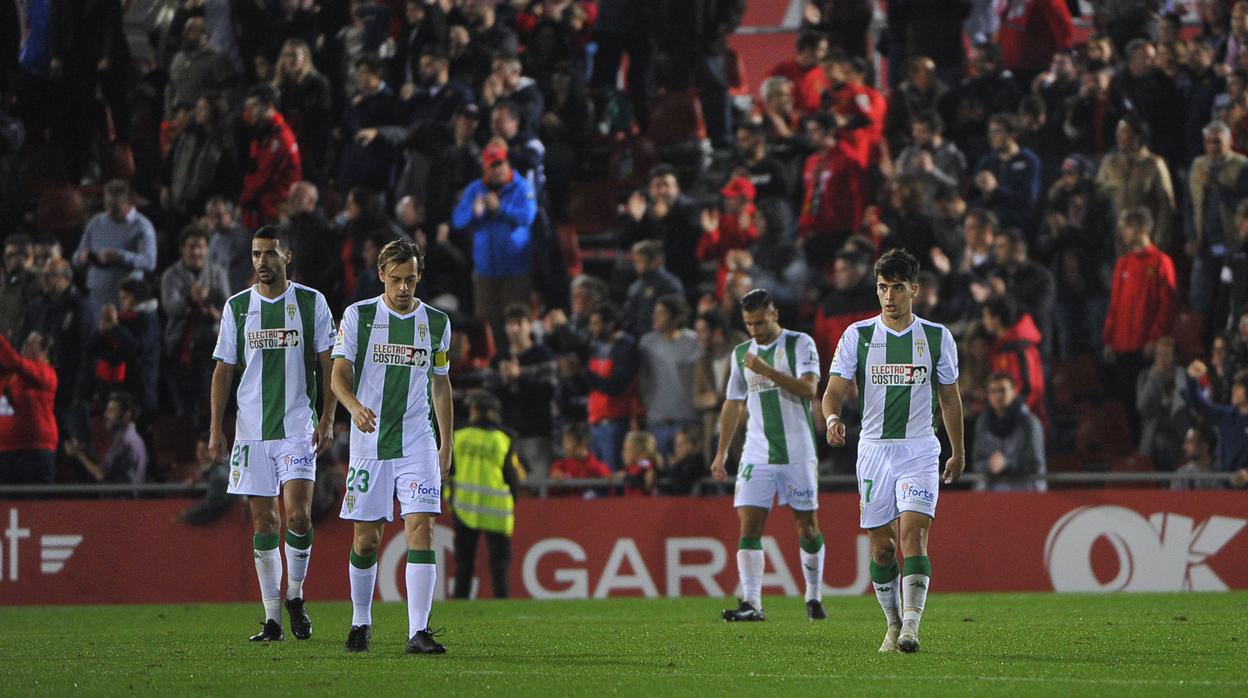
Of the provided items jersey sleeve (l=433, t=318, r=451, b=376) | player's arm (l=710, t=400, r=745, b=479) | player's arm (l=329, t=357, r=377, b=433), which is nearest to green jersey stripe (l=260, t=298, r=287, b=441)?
player's arm (l=329, t=357, r=377, b=433)

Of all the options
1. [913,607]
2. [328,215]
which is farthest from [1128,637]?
[328,215]

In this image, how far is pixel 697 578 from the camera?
59.4 ft

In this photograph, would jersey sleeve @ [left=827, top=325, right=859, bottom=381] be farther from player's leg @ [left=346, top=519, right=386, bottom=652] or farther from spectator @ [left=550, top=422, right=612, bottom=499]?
spectator @ [left=550, top=422, right=612, bottom=499]

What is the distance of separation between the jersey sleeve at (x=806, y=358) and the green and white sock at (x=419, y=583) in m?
4.28

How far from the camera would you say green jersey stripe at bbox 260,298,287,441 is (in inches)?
428

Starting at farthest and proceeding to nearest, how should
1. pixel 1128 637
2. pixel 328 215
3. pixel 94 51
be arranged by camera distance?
pixel 94 51
pixel 328 215
pixel 1128 637

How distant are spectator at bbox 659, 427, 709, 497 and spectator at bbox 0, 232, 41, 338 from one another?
272 inches

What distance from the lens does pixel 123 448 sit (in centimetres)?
1822

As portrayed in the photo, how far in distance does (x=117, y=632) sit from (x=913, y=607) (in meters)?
6.01

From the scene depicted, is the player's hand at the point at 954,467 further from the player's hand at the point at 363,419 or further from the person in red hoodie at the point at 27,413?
the person in red hoodie at the point at 27,413

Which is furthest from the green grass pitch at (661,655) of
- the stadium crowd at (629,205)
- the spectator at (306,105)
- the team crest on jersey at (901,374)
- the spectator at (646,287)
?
the spectator at (306,105)

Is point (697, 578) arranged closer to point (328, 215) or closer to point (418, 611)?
point (328, 215)

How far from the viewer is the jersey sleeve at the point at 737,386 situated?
45.3ft

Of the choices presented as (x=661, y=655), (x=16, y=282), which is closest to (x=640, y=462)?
(x=16, y=282)
